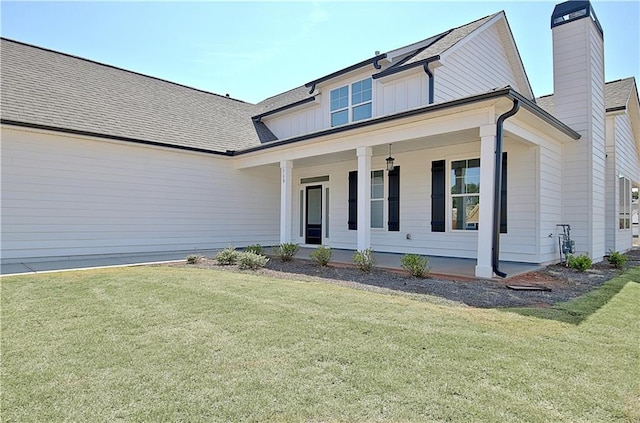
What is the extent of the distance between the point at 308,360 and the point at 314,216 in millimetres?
9856

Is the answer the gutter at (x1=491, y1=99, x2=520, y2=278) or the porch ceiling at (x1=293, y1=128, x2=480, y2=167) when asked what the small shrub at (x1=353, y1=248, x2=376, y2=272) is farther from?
the porch ceiling at (x1=293, y1=128, x2=480, y2=167)

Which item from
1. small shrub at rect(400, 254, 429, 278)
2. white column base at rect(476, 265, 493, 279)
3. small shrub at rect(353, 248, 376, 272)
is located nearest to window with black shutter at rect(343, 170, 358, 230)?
small shrub at rect(353, 248, 376, 272)

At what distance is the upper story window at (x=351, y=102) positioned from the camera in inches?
404

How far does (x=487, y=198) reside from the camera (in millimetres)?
6051

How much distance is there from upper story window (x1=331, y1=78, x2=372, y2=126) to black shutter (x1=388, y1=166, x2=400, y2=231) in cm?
177

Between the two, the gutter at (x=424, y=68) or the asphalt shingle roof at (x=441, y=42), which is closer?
the gutter at (x=424, y=68)

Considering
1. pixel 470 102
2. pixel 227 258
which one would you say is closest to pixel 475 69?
pixel 470 102

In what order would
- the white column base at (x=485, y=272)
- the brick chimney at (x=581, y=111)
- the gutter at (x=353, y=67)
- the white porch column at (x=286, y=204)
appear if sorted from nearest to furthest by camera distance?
the white column base at (x=485, y=272), the brick chimney at (x=581, y=111), the gutter at (x=353, y=67), the white porch column at (x=286, y=204)

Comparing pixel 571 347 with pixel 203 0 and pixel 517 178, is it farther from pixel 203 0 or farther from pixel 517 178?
pixel 203 0

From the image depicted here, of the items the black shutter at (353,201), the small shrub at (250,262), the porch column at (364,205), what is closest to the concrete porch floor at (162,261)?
the porch column at (364,205)

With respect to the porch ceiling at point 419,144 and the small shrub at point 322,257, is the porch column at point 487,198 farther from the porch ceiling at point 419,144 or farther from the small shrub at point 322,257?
the small shrub at point 322,257

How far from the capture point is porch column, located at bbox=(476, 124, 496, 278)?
606 cm

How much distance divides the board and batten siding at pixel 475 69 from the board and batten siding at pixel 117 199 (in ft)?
21.5

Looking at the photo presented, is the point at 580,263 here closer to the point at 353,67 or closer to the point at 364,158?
the point at 364,158
